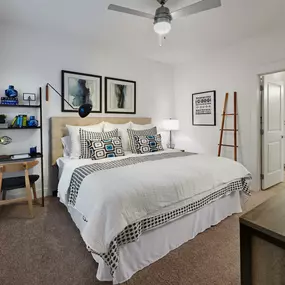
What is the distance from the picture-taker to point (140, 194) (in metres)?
1.57

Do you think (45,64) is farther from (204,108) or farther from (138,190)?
(204,108)

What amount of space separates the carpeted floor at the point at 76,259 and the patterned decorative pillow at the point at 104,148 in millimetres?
914

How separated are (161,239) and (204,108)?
10.0ft

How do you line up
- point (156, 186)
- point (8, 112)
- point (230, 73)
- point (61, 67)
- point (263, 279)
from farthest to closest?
point (230, 73), point (61, 67), point (8, 112), point (156, 186), point (263, 279)

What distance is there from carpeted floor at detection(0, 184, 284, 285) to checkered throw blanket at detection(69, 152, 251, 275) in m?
0.30

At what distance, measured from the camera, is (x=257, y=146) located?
3.35m

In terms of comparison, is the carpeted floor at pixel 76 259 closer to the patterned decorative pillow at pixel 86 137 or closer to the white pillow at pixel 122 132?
the patterned decorative pillow at pixel 86 137

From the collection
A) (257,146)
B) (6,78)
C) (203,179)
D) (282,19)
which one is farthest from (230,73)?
(6,78)

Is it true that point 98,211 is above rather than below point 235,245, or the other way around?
above

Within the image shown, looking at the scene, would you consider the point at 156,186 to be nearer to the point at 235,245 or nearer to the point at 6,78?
the point at 235,245

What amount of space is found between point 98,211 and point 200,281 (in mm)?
924

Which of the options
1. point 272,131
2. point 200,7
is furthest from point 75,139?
point 272,131

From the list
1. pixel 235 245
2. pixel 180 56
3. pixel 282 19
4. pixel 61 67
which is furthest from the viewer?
pixel 180 56

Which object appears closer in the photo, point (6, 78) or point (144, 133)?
point (6, 78)
